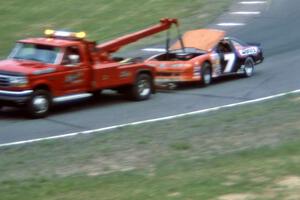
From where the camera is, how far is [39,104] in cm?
1563

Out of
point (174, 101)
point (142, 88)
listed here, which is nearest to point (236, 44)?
point (142, 88)

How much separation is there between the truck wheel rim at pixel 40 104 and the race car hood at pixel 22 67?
1.87ft

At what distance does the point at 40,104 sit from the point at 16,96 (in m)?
0.57

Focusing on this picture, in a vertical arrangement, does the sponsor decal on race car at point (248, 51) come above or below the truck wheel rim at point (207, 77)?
above

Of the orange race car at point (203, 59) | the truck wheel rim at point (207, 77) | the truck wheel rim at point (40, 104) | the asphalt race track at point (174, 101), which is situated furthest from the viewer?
the truck wheel rim at point (207, 77)

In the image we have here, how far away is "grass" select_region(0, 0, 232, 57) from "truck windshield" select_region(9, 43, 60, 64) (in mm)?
11166

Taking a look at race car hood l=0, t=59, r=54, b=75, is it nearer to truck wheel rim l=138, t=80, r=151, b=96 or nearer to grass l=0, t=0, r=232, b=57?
truck wheel rim l=138, t=80, r=151, b=96

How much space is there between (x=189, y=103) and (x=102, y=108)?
205 centimetres

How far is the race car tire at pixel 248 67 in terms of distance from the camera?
22.2 m

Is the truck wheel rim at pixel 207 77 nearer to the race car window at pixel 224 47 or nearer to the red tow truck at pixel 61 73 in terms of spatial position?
the race car window at pixel 224 47

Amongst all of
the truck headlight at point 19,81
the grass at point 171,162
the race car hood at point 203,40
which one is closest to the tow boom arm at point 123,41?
the race car hood at point 203,40

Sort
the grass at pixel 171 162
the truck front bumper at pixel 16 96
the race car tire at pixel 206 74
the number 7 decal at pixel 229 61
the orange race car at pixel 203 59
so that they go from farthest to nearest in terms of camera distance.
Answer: the number 7 decal at pixel 229 61
the race car tire at pixel 206 74
the orange race car at pixel 203 59
the truck front bumper at pixel 16 96
the grass at pixel 171 162

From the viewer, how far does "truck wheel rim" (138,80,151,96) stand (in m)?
18.6

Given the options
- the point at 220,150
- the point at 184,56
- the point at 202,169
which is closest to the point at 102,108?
the point at 184,56
